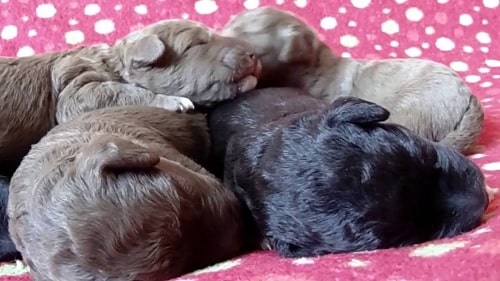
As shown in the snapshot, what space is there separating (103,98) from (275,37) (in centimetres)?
44

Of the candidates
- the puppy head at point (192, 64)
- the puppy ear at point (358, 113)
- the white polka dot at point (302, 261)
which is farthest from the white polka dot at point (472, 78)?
the white polka dot at point (302, 261)

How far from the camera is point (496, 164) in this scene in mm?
1771

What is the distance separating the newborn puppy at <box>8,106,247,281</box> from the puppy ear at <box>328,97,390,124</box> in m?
0.22

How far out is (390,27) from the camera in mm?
2920

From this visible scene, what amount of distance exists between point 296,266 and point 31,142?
2.68 feet

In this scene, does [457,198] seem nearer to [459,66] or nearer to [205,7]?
[459,66]

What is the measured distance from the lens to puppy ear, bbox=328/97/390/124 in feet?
4.31

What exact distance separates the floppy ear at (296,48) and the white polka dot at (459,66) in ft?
2.68

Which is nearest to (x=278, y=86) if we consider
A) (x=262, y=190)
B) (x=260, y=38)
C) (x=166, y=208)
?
(x=260, y=38)

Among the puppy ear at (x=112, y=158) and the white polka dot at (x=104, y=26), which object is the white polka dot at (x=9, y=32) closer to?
the white polka dot at (x=104, y=26)

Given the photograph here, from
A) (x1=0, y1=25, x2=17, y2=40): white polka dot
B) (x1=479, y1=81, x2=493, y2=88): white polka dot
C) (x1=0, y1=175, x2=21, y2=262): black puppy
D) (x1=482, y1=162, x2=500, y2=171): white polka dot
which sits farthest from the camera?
(x1=0, y1=25, x2=17, y2=40): white polka dot

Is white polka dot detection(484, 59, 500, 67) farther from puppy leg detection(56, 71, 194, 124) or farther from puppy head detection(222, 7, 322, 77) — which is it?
puppy leg detection(56, 71, 194, 124)

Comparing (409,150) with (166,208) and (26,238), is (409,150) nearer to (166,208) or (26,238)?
(166,208)

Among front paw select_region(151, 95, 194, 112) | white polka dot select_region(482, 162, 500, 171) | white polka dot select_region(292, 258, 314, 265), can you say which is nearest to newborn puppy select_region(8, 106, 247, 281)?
white polka dot select_region(292, 258, 314, 265)
